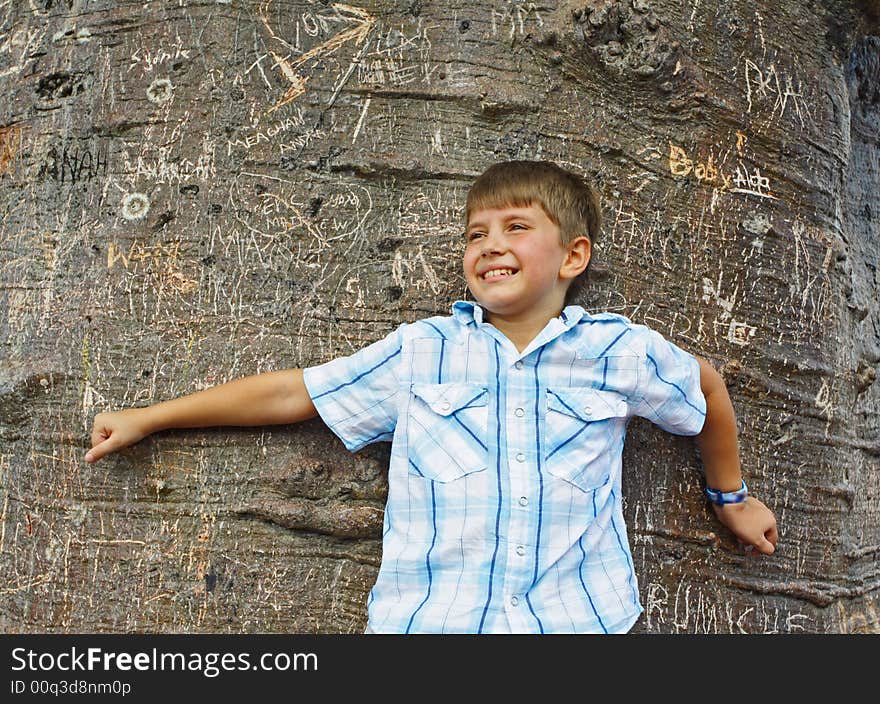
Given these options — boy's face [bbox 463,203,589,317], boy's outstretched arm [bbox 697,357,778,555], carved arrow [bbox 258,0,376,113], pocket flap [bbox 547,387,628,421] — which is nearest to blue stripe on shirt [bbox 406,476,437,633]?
pocket flap [bbox 547,387,628,421]

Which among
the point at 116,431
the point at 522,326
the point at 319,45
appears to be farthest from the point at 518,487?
the point at 319,45

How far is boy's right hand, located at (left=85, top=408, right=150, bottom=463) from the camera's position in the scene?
6.35 feet

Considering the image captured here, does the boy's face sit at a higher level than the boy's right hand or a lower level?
higher

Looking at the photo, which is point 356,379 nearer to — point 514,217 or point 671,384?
point 514,217

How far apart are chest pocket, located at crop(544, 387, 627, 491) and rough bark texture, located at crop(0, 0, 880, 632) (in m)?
0.17

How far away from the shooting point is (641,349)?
6.44 feet

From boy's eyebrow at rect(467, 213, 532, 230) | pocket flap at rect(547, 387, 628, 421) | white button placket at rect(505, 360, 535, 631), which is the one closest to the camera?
white button placket at rect(505, 360, 535, 631)

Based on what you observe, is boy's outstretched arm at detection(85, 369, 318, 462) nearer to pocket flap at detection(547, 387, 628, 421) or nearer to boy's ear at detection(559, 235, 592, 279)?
pocket flap at detection(547, 387, 628, 421)

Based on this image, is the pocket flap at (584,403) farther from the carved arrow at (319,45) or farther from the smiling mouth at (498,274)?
the carved arrow at (319,45)

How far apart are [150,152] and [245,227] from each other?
273 mm

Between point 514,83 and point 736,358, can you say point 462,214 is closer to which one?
point 514,83

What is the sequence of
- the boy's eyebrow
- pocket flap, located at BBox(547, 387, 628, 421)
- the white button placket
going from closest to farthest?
the white button placket, pocket flap, located at BBox(547, 387, 628, 421), the boy's eyebrow

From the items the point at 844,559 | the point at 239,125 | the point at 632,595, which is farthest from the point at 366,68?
the point at 844,559

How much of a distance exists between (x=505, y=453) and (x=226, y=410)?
0.55 meters
